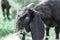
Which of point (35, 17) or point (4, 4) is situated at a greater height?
point (4, 4)

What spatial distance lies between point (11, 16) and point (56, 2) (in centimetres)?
470

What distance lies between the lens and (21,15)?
443 centimetres

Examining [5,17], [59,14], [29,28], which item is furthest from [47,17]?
[5,17]

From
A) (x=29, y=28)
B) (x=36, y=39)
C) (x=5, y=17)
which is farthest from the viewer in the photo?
(x=5, y=17)

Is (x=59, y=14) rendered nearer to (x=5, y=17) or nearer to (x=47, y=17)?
(x=47, y=17)

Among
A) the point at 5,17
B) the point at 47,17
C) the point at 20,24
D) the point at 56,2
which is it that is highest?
the point at 5,17

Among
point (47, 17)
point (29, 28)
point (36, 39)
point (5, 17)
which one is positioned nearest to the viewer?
point (36, 39)

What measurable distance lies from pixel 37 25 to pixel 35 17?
0.13 metres

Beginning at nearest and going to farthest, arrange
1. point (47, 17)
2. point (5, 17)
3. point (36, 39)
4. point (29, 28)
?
point (36, 39), point (29, 28), point (47, 17), point (5, 17)

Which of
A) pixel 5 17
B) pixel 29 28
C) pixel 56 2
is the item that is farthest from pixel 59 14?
pixel 5 17

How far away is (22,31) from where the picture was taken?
444cm

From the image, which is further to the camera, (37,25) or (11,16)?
(11,16)

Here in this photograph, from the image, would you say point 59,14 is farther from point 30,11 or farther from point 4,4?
point 4,4

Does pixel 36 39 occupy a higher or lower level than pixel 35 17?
lower
